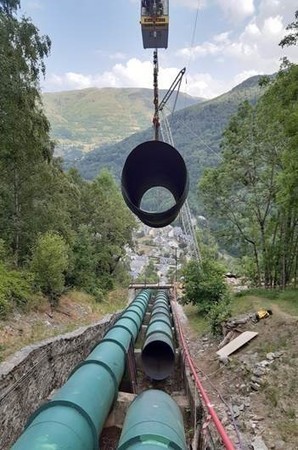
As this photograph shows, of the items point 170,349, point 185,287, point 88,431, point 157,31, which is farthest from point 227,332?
point 157,31

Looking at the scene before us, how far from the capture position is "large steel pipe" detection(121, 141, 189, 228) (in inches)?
146

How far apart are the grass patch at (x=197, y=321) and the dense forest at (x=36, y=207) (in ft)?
19.4

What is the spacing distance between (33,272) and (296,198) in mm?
10211

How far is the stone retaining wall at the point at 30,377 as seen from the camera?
5.74 m

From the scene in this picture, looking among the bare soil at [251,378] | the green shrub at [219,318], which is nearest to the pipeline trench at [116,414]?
the bare soil at [251,378]

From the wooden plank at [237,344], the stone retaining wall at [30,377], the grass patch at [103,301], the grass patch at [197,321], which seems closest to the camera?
the stone retaining wall at [30,377]

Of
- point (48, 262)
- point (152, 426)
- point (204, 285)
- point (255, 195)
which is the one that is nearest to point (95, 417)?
point (152, 426)

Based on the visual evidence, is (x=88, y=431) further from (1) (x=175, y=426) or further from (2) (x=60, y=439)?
(1) (x=175, y=426)

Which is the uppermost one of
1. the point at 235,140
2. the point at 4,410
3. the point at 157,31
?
the point at 157,31

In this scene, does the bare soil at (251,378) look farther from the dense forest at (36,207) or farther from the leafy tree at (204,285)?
the leafy tree at (204,285)

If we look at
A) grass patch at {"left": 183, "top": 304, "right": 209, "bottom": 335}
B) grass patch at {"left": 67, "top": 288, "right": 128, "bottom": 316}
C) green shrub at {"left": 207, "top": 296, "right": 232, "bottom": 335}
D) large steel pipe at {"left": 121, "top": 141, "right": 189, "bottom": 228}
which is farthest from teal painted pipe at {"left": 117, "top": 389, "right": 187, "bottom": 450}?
grass patch at {"left": 67, "top": 288, "right": 128, "bottom": 316}

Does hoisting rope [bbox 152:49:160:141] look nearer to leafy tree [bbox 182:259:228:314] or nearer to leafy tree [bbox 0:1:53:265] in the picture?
leafy tree [bbox 0:1:53:265]

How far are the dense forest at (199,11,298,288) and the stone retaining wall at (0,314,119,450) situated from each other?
1024 centimetres

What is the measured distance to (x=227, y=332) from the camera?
11094 millimetres
